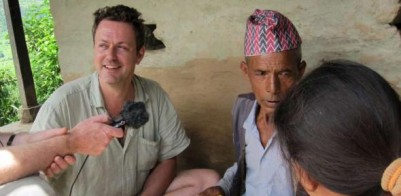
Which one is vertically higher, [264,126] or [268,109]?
[268,109]

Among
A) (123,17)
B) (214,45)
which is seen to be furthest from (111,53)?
(214,45)

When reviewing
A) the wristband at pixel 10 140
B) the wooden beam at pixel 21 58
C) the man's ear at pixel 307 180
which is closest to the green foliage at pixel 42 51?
the wooden beam at pixel 21 58

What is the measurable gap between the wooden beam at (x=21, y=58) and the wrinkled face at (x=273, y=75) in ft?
12.5

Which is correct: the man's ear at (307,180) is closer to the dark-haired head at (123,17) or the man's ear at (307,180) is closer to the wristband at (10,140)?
the wristband at (10,140)

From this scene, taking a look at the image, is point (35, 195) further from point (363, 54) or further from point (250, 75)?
point (363, 54)

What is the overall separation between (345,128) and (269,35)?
1.09 m

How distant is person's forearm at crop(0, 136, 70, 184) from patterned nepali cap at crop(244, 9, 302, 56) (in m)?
1.02

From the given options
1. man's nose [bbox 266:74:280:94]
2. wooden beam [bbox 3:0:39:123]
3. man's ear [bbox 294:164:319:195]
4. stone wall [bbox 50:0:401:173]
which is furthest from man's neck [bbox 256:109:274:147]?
wooden beam [bbox 3:0:39:123]

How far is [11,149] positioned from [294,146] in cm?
107

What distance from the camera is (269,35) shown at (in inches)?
84.5

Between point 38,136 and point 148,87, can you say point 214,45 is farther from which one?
point 38,136

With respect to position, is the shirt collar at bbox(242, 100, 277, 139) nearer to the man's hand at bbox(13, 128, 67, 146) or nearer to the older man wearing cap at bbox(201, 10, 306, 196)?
the older man wearing cap at bbox(201, 10, 306, 196)

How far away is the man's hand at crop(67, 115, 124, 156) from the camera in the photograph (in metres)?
1.79

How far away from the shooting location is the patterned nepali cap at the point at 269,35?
2150 mm
